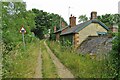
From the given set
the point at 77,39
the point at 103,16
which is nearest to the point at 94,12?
the point at 77,39

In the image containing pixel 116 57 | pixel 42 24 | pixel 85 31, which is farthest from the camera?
pixel 42 24

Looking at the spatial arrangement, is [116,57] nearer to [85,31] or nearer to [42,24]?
[85,31]

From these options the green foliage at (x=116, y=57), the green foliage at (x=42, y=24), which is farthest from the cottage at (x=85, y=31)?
the green foliage at (x=42, y=24)

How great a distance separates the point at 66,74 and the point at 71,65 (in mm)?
1556

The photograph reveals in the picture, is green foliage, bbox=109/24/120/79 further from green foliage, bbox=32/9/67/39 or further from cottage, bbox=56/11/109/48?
green foliage, bbox=32/9/67/39

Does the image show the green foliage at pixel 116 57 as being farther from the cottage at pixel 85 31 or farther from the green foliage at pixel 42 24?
the green foliage at pixel 42 24

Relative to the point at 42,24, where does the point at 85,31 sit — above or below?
below

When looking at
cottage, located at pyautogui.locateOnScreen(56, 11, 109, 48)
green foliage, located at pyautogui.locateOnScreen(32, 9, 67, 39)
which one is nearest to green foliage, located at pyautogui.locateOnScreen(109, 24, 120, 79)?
cottage, located at pyautogui.locateOnScreen(56, 11, 109, 48)

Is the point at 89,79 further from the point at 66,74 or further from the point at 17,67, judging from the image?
the point at 17,67

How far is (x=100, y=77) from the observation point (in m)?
8.76

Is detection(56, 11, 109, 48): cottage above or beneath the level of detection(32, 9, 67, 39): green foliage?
beneath

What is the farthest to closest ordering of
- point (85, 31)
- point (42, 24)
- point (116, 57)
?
1. point (42, 24)
2. point (85, 31)
3. point (116, 57)

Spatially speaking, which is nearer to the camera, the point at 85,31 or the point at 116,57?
the point at 116,57

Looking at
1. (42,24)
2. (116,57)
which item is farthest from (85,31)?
(42,24)
